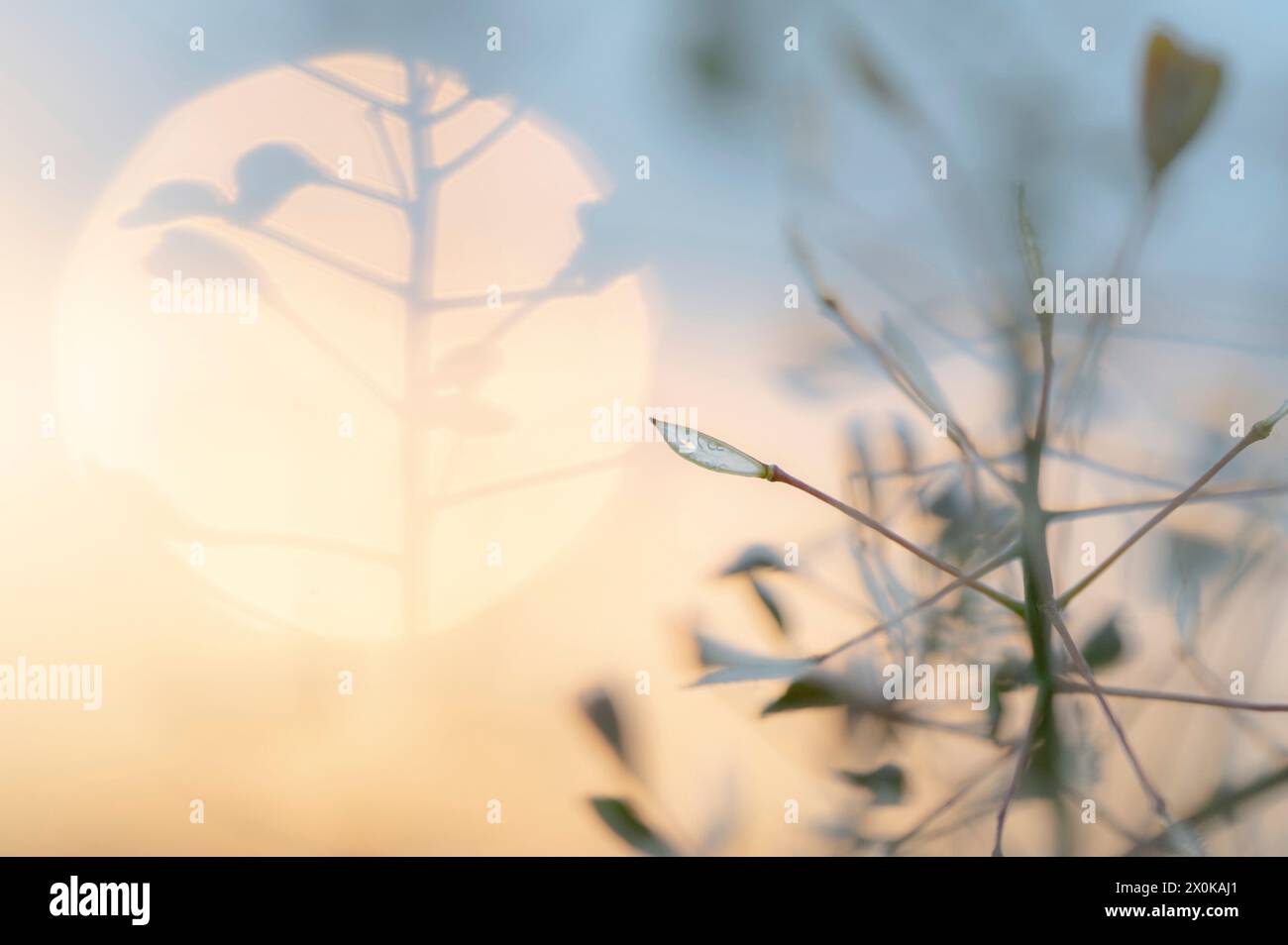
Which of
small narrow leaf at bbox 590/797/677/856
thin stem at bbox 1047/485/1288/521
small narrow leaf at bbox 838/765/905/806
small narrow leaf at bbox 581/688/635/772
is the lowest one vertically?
small narrow leaf at bbox 590/797/677/856

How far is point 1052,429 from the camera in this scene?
2.81 ft

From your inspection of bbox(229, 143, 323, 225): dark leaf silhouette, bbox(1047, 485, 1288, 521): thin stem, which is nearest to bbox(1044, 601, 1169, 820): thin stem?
bbox(1047, 485, 1288, 521): thin stem

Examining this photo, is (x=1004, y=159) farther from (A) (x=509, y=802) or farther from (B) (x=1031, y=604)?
(A) (x=509, y=802)

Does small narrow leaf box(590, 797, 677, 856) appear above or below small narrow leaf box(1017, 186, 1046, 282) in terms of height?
below

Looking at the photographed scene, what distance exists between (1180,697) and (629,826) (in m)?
0.54

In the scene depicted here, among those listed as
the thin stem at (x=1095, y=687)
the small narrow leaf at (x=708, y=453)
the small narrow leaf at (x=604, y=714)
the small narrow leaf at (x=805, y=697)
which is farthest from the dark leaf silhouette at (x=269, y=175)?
the thin stem at (x=1095, y=687)

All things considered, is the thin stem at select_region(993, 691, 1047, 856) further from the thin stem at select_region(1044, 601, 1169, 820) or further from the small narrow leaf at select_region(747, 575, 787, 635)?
the small narrow leaf at select_region(747, 575, 787, 635)

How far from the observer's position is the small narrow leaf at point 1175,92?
75 centimetres

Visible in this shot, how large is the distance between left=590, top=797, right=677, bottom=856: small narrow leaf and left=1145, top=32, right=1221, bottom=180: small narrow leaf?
2.63 ft

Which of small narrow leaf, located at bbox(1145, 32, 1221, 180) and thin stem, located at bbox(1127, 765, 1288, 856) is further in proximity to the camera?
thin stem, located at bbox(1127, 765, 1288, 856)

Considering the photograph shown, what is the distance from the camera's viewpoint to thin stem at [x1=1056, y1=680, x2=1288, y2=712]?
80 cm

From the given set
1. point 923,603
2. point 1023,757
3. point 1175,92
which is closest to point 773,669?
point 923,603

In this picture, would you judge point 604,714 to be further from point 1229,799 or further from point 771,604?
point 1229,799

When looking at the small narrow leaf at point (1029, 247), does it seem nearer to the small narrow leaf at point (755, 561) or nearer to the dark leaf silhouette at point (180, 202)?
the small narrow leaf at point (755, 561)
